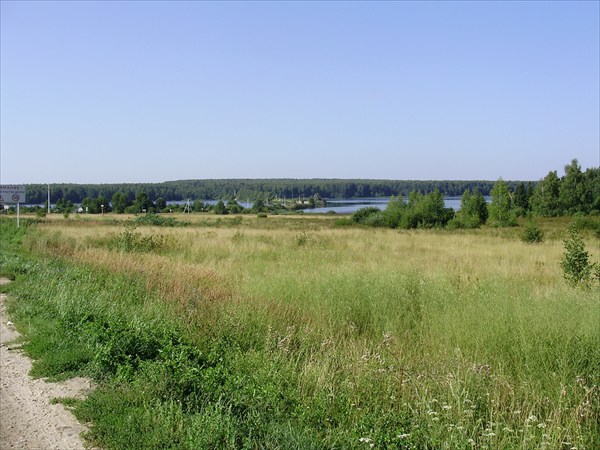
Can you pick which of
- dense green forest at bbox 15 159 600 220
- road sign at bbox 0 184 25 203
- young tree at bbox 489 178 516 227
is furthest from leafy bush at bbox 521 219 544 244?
road sign at bbox 0 184 25 203

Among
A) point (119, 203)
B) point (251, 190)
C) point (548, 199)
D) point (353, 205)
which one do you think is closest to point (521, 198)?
point (548, 199)

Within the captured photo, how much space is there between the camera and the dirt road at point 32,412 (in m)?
4.59

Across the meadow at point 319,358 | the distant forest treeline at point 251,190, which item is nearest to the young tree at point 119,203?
the distant forest treeline at point 251,190

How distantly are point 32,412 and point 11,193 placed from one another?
3362cm

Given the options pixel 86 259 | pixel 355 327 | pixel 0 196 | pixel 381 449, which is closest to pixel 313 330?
pixel 355 327

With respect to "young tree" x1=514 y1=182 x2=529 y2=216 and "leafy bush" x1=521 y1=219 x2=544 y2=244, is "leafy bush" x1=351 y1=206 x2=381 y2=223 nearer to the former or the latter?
"leafy bush" x1=521 y1=219 x2=544 y2=244

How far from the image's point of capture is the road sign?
34375 millimetres

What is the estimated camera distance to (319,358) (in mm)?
6551

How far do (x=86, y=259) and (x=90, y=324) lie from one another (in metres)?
7.74

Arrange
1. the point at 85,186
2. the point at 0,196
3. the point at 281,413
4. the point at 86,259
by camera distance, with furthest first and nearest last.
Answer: the point at 85,186
the point at 0,196
the point at 86,259
the point at 281,413

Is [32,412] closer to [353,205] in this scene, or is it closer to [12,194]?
[12,194]

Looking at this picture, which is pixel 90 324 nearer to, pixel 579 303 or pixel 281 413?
pixel 281 413

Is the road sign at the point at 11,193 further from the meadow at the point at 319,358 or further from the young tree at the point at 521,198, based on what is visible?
the young tree at the point at 521,198

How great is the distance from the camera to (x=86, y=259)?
1452 centimetres
